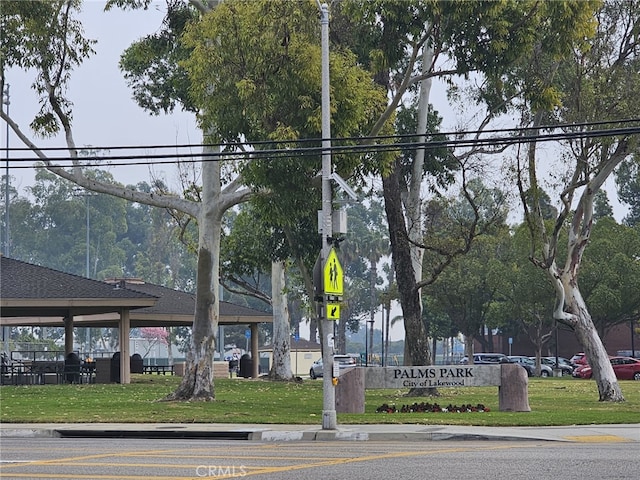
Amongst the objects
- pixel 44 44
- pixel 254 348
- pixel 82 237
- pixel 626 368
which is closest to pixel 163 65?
pixel 44 44

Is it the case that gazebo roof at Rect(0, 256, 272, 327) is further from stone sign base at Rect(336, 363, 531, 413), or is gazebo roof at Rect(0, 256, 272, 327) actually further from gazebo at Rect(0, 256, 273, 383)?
stone sign base at Rect(336, 363, 531, 413)

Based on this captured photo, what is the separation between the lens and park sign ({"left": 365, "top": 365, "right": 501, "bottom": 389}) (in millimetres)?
28109

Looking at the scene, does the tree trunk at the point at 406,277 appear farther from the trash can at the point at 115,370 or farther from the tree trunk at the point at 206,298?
the trash can at the point at 115,370

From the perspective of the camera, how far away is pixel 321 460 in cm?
1614

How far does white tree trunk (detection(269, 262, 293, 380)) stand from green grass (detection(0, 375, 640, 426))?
600 inches

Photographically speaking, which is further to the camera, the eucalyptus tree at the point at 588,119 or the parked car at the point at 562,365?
the parked car at the point at 562,365

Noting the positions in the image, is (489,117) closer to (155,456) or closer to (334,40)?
(334,40)

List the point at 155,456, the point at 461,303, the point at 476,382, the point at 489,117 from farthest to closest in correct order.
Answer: the point at 461,303 < the point at 489,117 < the point at 476,382 < the point at 155,456

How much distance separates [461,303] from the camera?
82.6 m

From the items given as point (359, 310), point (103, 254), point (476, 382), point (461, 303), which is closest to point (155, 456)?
point (476, 382)

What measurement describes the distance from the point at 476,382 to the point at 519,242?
45049 millimetres

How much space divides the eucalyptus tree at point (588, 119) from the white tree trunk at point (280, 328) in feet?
68.8

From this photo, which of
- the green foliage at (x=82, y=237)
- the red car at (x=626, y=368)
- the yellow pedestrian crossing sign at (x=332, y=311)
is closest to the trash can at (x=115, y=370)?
the yellow pedestrian crossing sign at (x=332, y=311)

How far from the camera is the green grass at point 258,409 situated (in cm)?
2606
